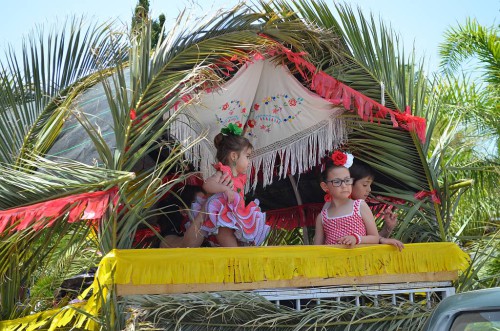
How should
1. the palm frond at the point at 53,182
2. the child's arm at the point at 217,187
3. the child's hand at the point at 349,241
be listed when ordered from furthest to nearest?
1. the child's arm at the point at 217,187
2. the child's hand at the point at 349,241
3. the palm frond at the point at 53,182

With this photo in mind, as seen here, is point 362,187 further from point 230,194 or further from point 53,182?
point 53,182

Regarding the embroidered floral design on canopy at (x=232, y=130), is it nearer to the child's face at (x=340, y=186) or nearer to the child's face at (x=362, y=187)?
the child's face at (x=340, y=186)

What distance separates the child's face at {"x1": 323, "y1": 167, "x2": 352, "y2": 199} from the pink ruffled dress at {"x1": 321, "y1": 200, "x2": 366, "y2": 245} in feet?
0.36

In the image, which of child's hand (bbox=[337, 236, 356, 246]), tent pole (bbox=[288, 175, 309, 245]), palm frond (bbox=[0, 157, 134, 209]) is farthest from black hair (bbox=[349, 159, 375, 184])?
palm frond (bbox=[0, 157, 134, 209])

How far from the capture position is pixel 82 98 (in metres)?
5.76

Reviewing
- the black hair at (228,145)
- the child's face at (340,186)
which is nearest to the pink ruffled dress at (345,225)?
the child's face at (340,186)

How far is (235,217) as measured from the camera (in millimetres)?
5566

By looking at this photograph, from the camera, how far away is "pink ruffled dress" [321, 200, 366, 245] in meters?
5.69

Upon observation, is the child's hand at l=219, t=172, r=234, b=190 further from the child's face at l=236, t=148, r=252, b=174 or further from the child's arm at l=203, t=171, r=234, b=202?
the child's face at l=236, t=148, r=252, b=174

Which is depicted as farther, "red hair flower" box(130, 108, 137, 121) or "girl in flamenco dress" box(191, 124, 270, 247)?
"girl in flamenco dress" box(191, 124, 270, 247)

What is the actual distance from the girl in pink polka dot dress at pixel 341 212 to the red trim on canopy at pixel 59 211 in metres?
2.03

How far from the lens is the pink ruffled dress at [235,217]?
5.55m

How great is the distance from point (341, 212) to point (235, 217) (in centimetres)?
85

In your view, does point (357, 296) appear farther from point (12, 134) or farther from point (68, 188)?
point (12, 134)
